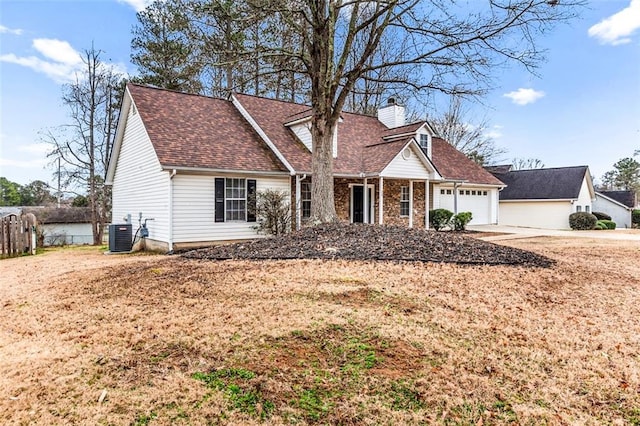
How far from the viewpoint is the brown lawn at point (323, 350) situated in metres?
2.66

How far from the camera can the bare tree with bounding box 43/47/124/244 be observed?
63.8 ft

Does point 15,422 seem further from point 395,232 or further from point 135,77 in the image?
point 135,77

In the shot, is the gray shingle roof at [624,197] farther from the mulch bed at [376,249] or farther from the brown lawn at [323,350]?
Result: the brown lawn at [323,350]

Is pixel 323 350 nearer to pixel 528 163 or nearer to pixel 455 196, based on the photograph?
pixel 455 196

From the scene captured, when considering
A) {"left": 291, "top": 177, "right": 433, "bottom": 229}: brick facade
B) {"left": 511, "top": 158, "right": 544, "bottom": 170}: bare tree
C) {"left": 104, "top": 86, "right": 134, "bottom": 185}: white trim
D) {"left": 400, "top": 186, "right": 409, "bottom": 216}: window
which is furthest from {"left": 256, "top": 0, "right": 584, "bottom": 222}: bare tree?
{"left": 511, "top": 158, "right": 544, "bottom": 170}: bare tree

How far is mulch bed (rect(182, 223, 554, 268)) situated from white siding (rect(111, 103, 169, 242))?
4.11 metres

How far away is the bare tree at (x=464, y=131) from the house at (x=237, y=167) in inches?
472

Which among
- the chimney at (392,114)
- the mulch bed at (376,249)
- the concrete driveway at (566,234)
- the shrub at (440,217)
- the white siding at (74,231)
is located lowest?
the white siding at (74,231)

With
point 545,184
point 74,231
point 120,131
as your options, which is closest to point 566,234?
point 545,184

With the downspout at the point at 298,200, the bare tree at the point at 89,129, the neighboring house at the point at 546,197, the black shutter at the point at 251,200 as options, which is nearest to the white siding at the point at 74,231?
the bare tree at the point at 89,129

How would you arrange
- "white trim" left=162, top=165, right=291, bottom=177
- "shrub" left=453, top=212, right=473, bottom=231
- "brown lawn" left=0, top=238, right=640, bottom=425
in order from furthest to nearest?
"shrub" left=453, top=212, right=473, bottom=231 → "white trim" left=162, top=165, right=291, bottom=177 → "brown lawn" left=0, top=238, right=640, bottom=425

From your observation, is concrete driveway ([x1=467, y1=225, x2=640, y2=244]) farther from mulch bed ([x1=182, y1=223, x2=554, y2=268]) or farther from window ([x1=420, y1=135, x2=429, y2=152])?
mulch bed ([x1=182, y1=223, x2=554, y2=268])

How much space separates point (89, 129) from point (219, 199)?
12.0 meters

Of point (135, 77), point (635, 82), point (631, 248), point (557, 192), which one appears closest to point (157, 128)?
A: point (135, 77)
